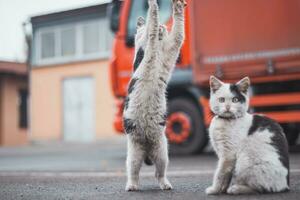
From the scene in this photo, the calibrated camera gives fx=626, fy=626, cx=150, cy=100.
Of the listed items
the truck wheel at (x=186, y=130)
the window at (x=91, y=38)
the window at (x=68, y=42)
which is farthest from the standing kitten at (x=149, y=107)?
the window at (x=68, y=42)

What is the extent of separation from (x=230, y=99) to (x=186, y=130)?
6870mm

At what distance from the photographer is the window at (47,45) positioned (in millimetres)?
30234

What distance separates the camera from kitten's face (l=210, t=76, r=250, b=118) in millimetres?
5379

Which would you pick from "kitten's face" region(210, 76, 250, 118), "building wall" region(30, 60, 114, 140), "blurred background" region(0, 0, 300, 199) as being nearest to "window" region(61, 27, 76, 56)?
Result: "building wall" region(30, 60, 114, 140)

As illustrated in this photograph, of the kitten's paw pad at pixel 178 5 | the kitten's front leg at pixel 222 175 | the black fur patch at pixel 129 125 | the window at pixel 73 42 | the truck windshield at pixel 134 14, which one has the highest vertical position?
the window at pixel 73 42

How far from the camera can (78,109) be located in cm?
2858

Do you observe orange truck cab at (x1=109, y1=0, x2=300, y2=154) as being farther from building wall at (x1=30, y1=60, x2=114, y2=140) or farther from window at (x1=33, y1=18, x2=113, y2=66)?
window at (x1=33, y1=18, x2=113, y2=66)

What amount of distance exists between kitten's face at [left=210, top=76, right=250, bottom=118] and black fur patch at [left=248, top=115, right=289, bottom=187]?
0.51 feet

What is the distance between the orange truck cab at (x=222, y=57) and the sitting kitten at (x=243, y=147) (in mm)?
5890

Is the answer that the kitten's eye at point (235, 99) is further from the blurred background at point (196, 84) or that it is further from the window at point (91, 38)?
the window at point (91, 38)

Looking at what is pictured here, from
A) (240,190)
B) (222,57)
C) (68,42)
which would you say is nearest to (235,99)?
(240,190)

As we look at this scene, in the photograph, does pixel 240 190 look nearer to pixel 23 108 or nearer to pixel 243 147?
pixel 243 147

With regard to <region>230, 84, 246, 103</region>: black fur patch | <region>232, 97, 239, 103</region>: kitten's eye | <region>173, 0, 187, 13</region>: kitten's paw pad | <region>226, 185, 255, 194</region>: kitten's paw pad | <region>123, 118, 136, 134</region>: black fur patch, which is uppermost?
<region>173, 0, 187, 13</region>: kitten's paw pad

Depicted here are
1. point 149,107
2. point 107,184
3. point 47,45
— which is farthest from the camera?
point 47,45
